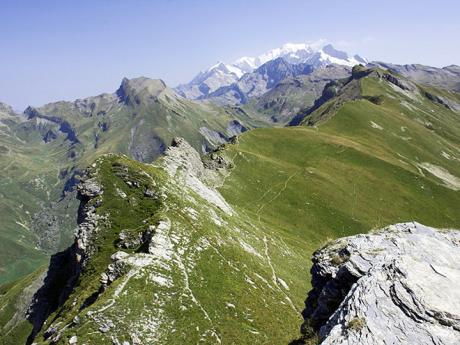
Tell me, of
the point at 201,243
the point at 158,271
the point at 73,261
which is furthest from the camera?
the point at 73,261

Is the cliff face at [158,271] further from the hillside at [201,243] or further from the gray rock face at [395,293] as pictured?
the gray rock face at [395,293]

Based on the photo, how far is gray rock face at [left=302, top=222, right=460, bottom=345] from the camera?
64.1ft

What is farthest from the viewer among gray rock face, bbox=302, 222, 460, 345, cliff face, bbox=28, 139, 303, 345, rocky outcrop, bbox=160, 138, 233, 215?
rocky outcrop, bbox=160, 138, 233, 215

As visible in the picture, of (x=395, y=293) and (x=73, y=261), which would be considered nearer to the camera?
(x=395, y=293)

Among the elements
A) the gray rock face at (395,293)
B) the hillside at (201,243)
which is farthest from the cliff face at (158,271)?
the gray rock face at (395,293)

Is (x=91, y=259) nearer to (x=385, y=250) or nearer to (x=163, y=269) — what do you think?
(x=163, y=269)

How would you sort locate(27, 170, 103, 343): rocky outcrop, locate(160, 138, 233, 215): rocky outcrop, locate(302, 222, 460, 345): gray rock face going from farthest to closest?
locate(160, 138, 233, 215): rocky outcrop < locate(27, 170, 103, 343): rocky outcrop < locate(302, 222, 460, 345): gray rock face

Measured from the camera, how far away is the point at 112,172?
66.6 m

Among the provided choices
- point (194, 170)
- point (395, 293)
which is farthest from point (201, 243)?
point (194, 170)

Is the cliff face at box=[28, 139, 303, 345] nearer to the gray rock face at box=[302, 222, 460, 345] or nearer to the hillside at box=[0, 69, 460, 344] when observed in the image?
the hillside at box=[0, 69, 460, 344]

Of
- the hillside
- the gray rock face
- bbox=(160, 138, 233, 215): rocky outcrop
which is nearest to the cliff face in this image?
the hillside

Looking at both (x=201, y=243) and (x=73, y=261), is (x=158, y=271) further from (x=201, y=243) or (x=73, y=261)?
(x=73, y=261)

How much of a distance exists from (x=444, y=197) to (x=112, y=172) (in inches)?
4861

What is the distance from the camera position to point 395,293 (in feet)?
69.8
